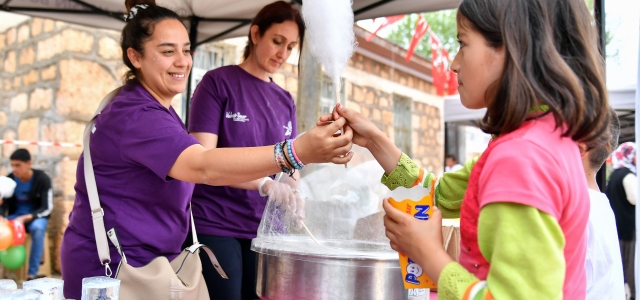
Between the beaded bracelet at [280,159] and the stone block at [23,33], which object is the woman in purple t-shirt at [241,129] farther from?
the stone block at [23,33]

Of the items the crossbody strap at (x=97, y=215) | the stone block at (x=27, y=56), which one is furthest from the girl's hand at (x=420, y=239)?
the stone block at (x=27, y=56)

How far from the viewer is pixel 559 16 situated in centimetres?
105

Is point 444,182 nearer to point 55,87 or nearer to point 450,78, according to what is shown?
point 55,87

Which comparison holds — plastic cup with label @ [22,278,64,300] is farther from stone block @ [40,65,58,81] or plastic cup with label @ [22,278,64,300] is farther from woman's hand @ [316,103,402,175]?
stone block @ [40,65,58,81]

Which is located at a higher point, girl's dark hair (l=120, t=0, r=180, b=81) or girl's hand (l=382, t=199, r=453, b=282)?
girl's dark hair (l=120, t=0, r=180, b=81)

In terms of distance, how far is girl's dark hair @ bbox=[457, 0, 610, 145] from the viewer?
38.8 inches

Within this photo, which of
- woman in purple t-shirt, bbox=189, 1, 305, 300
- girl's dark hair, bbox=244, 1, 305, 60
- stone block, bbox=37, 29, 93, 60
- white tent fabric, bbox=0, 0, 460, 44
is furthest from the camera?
stone block, bbox=37, 29, 93, 60

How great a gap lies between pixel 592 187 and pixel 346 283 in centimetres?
133

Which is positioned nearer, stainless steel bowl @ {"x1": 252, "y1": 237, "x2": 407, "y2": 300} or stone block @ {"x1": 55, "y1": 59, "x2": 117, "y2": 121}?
stainless steel bowl @ {"x1": 252, "y1": 237, "x2": 407, "y2": 300}

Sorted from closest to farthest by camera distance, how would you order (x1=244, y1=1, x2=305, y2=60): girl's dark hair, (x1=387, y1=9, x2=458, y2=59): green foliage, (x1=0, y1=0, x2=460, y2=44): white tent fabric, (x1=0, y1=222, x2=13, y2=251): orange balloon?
(x1=244, y1=1, x2=305, y2=60): girl's dark hair < (x1=0, y1=0, x2=460, y2=44): white tent fabric < (x1=0, y1=222, x2=13, y2=251): orange balloon < (x1=387, y1=9, x2=458, y2=59): green foliage

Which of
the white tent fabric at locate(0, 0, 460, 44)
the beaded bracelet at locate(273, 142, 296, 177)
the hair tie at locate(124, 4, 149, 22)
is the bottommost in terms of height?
the beaded bracelet at locate(273, 142, 296, 177)

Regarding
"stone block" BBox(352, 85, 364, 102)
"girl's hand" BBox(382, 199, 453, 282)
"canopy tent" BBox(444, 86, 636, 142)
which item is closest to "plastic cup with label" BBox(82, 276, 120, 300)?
"girl's hand" BBox(382, 199, 453, 282)

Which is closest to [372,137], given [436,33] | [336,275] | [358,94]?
[336,275]

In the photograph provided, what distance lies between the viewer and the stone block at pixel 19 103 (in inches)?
199
